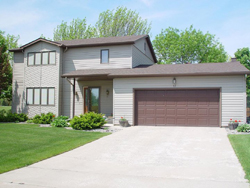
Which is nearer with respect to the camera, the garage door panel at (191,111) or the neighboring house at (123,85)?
the neighboring house at (123,85)

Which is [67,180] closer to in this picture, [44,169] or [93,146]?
[44,169]

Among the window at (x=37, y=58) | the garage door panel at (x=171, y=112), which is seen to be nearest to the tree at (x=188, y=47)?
the window at (x=37, y=58)

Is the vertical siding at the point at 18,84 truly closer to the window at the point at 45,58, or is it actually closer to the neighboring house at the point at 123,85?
the neighboring house at the point at 123,85

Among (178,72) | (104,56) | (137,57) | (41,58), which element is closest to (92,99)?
(104,56)

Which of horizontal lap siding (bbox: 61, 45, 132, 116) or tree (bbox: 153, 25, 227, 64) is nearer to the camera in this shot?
horizontal lap siding (bbox: 61, 45, 132, 116)

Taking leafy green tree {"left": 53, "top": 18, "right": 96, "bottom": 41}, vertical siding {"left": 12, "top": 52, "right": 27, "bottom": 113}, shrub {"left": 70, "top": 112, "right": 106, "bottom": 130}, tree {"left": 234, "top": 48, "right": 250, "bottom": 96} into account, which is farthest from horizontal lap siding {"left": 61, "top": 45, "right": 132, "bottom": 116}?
leafy green tree {"left": 53, "top": 18, "right": 96, "bottom": 41}

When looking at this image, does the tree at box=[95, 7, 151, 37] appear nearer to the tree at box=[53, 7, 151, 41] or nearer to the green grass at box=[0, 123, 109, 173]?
the tree at box=[53, 7, 151, 41]

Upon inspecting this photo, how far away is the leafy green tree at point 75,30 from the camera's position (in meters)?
36.9

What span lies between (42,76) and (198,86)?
1086 cm

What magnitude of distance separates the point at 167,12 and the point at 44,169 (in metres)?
18.2

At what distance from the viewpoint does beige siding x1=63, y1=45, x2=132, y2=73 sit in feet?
57.1

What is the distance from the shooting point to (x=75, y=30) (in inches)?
1464

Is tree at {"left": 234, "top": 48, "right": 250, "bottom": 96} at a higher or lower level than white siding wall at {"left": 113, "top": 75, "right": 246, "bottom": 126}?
higher

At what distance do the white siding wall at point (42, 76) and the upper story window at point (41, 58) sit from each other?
226mm
